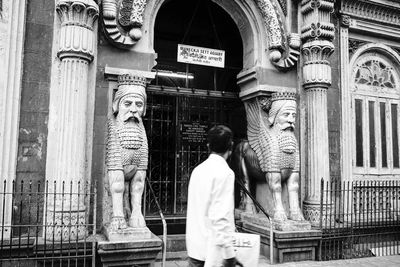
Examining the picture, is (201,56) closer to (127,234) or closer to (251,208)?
(251,208)

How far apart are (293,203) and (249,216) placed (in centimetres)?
99

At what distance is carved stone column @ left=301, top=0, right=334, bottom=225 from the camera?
693cm

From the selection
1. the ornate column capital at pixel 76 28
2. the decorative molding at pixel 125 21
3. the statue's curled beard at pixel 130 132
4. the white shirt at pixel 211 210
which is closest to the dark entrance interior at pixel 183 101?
the decorative molding at pixel 125 21

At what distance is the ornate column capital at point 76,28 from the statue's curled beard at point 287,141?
363cm

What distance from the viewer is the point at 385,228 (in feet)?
25.0

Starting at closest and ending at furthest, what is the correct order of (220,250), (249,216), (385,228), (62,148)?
(220,250) → (62,148) → (249,216) → (385,228)

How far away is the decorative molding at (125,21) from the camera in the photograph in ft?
18.9

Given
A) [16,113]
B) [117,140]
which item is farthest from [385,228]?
[16,113]

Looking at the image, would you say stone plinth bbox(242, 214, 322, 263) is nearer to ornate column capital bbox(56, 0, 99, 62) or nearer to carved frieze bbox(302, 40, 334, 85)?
carved frieze bbox(302, 40, 334, 85)

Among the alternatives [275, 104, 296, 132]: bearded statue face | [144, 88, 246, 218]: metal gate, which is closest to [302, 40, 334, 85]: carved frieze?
[275, 104, 296, 132]: bearded statue face

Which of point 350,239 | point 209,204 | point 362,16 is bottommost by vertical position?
point 350,239

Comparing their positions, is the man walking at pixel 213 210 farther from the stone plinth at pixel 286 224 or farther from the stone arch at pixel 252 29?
the stone arch at pixel 252 29

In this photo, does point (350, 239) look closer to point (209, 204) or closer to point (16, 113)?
point (209, 204)

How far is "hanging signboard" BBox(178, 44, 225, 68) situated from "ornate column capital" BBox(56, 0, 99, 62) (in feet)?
7.48
